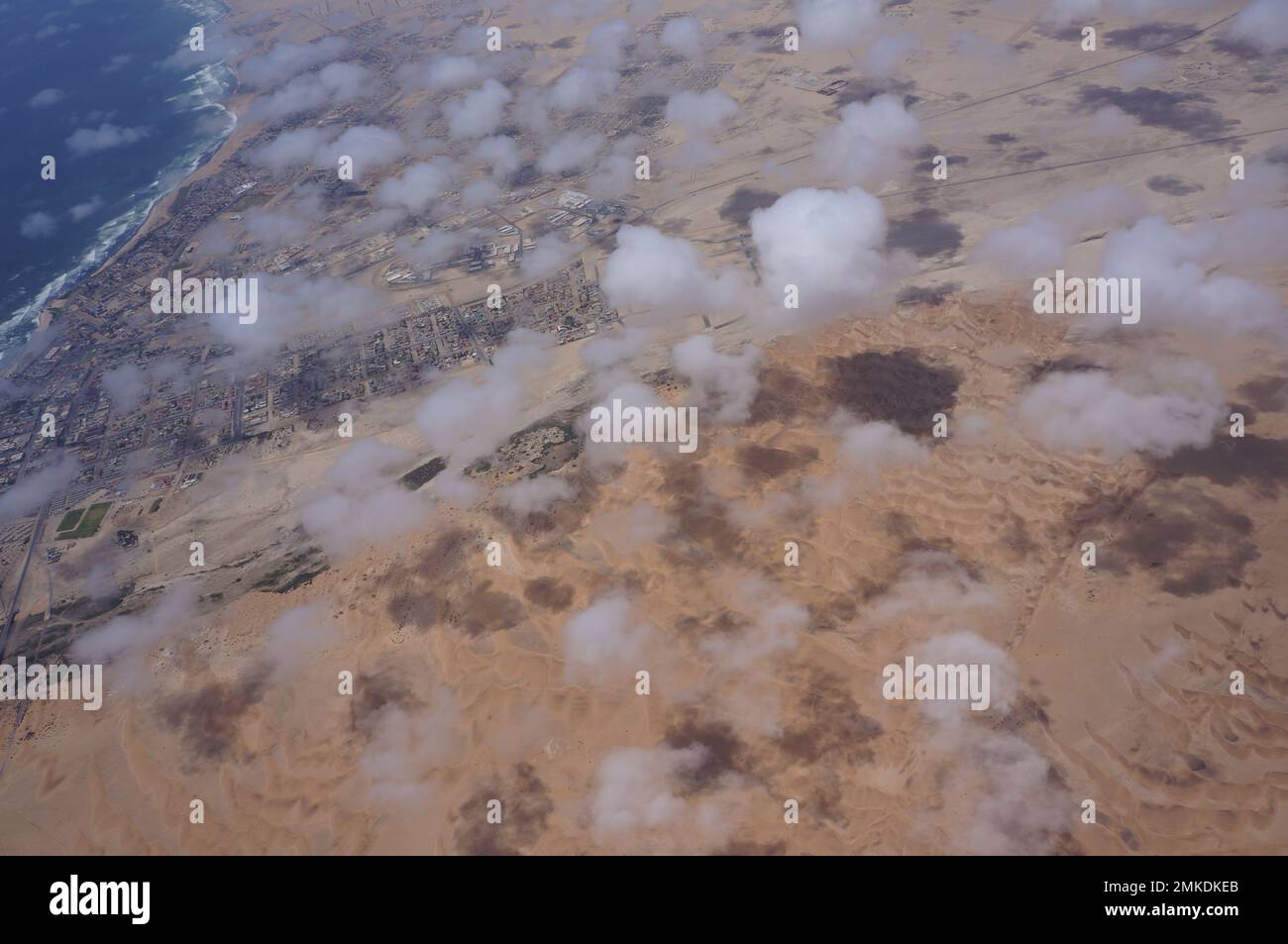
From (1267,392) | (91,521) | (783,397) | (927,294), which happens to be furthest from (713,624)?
(91,521)

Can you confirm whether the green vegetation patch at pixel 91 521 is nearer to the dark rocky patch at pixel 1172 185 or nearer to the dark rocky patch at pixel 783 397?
the dark rocky patch at pixel 783 397

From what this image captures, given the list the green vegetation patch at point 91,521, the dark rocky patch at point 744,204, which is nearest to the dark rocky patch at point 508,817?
the green vegetation patch at point 91,521

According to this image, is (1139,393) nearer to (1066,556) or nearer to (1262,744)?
(1066,556)

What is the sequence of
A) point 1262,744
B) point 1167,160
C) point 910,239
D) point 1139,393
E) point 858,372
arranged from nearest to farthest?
point 1262,744
point 1139,393
point 858,372
point 910,239
point 1167,160

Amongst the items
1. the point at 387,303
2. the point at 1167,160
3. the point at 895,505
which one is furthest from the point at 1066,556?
the point at 387,303

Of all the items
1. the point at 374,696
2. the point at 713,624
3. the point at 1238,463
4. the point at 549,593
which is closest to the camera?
the point at 374,696

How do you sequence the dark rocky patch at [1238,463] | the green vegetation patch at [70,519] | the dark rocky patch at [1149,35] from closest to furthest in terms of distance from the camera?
the dark rocky patch at [1238,463] < the green vegetation patch at [70,519] < the dark rocky patch at [1149,35]

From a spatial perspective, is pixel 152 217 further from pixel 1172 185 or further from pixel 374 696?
pixel 1172 185

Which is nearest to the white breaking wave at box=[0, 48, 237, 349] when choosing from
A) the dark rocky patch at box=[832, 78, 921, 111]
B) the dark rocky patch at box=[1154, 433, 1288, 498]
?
the dark rocky patch at box=[832, 78, 921, 111]
